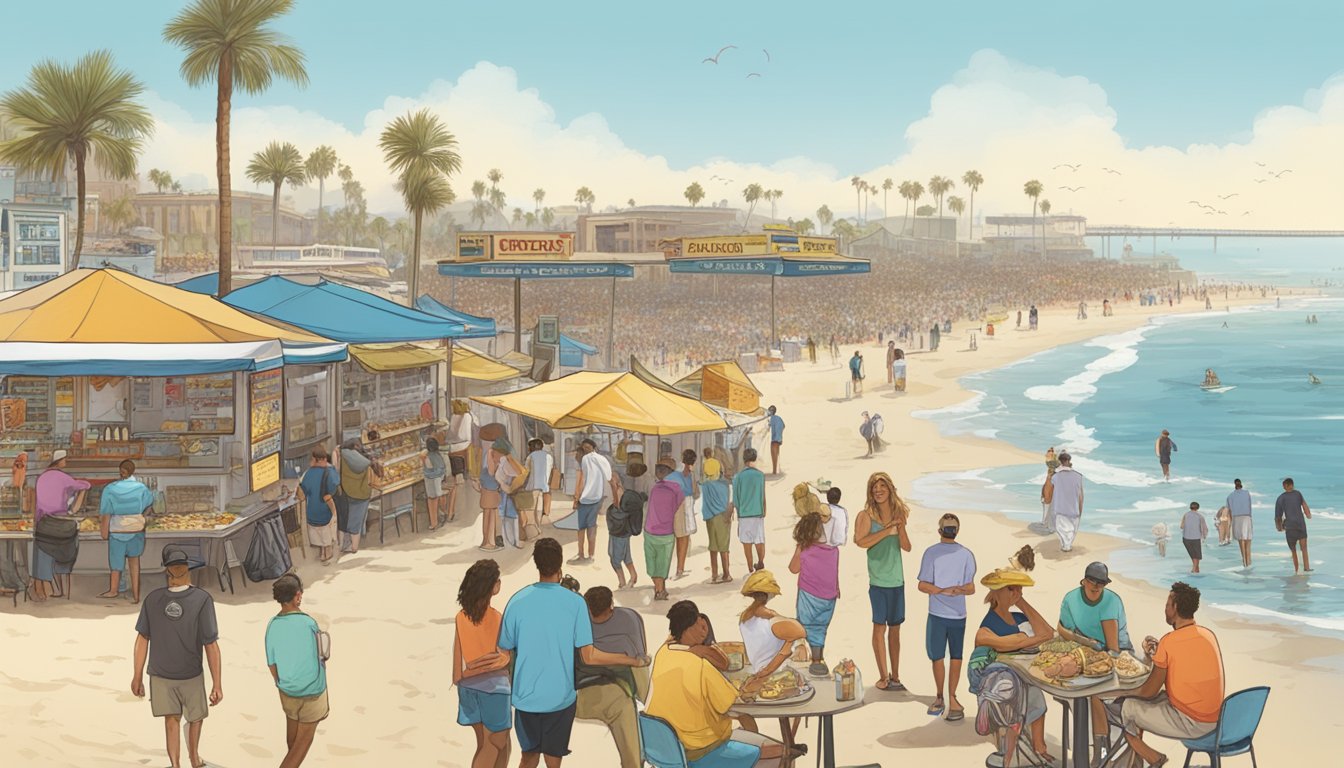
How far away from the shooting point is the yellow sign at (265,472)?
13.5m

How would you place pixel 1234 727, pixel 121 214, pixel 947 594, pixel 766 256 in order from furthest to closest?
pixel 121 214
pixel 766 256
pixel 947 594
pixel 1234 727

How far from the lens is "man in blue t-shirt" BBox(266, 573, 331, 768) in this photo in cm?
696

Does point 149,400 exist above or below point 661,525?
above

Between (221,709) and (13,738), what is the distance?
54.7 inches

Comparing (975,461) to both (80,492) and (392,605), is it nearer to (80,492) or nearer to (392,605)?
(392,605)

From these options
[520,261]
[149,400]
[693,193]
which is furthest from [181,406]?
[693,193]

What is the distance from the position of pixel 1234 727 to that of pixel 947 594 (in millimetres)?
2238

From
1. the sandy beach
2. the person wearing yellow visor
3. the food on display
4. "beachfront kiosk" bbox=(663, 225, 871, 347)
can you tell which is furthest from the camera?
"beachfront kiosk" bbox=(663, 225, 871, 347)

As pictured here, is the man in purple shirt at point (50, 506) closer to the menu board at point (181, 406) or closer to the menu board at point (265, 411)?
the menu board at point (181, 406)

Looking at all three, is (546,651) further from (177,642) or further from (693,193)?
(693,193)

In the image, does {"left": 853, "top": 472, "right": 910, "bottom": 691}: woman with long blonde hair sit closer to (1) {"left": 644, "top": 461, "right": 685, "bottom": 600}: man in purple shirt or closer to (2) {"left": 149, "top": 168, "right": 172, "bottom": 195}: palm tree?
(1) {"left": 644, "top": 461, "right": 685, "bottom": 600}: man in purple shirt

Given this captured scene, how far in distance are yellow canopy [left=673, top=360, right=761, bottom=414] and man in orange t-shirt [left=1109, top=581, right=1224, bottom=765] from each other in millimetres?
13452

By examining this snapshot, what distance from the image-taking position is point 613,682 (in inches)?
268

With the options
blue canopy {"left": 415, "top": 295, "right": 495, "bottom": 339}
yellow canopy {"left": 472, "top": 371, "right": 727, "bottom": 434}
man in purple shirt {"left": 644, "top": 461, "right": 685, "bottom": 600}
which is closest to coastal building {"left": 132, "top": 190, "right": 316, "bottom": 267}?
blue canopy {"left": 415, "top": 295, "right": 495, "bottom": 339}
